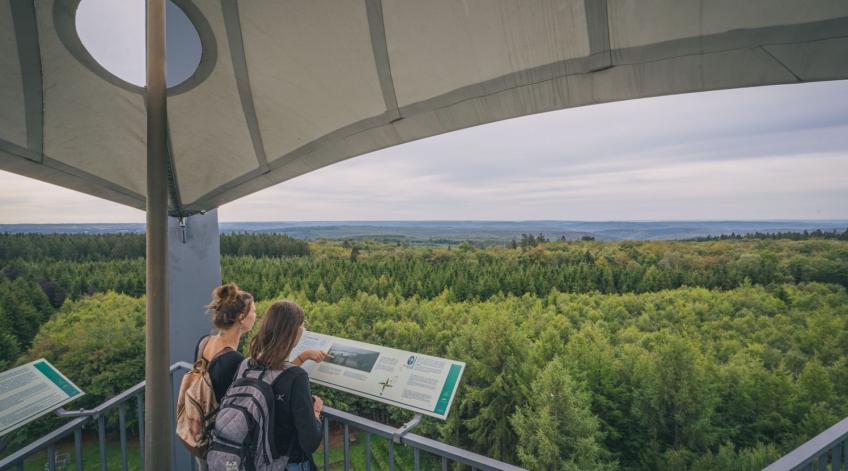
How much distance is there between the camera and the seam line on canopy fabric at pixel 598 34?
1.58 m

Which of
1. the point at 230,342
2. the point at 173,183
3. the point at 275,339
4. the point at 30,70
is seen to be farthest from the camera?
the point at 173,183

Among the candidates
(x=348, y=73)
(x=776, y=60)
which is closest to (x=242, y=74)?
(x=348, y=73)

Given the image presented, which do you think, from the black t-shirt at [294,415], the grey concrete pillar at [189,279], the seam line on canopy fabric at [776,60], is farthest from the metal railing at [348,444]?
the seam line on canopy fabric at [776,60]

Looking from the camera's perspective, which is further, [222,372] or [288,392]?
[222,372]

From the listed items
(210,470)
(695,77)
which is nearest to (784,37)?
(695,77)

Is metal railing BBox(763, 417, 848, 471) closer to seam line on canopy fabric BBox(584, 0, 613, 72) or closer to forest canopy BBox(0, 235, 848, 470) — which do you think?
seam line on canopy fabric BBox(584, 0, 613, 72)

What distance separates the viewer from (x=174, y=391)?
266 centimetres

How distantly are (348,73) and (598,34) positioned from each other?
115cm

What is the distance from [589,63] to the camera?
1.74 meters

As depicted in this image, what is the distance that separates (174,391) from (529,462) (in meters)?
6.11

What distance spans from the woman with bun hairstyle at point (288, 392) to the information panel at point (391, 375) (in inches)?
9.3

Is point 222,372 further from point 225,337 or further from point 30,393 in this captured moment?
point 30,393

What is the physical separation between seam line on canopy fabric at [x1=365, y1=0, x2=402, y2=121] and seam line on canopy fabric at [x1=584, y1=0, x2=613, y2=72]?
2.80ft

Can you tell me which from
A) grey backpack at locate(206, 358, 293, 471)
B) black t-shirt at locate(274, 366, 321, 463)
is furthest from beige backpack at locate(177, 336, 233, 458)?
black t-shirt at locate(274, 366, 321, 463)
